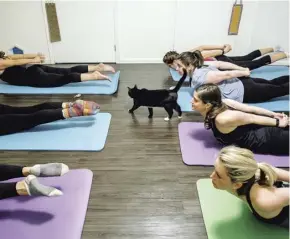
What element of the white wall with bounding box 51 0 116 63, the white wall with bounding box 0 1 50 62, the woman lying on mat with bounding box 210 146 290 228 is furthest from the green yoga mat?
the white wall with bounding box 0 1 50 62

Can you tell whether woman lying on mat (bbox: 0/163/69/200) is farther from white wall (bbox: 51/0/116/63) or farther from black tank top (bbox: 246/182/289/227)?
white wall (bbox: 51/0/116/63)

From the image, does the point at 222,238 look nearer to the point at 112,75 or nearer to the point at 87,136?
the point at 87,136

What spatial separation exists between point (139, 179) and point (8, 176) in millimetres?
895

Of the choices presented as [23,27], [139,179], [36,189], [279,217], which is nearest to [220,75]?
[139,179]

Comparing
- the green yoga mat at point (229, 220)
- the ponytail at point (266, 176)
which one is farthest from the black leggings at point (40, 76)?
the ponytail at point (266, 176)

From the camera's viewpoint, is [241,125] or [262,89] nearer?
[241,125]

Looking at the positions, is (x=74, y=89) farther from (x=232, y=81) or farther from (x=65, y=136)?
(x=232, y=81)

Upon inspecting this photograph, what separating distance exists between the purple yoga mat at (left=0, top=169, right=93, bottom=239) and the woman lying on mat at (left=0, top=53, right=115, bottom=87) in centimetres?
157

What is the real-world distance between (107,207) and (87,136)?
0.85 metres

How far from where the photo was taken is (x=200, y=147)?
2.40 m

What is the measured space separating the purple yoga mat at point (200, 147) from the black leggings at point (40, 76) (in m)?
1.47

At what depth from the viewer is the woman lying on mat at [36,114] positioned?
97.3 inches

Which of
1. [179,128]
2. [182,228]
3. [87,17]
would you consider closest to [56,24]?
[87,17]

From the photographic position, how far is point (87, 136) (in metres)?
2.57
